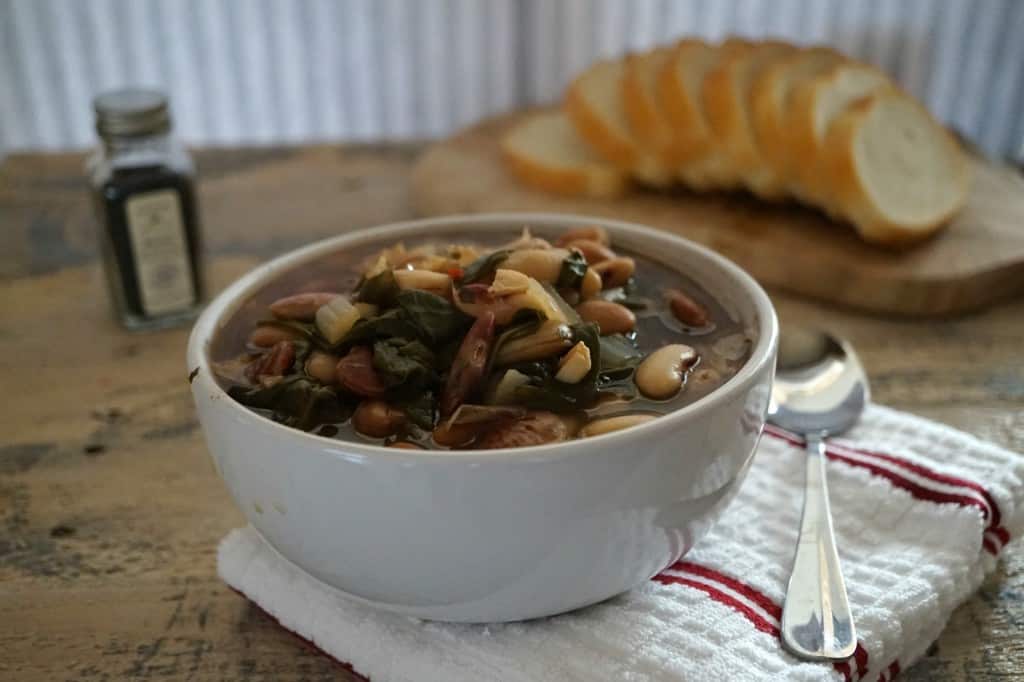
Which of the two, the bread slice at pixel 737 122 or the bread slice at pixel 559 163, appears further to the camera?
the bread slice at pixel 559 163

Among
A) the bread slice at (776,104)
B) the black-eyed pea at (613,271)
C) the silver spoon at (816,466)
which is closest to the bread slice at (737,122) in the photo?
the bread slice at (776,104)

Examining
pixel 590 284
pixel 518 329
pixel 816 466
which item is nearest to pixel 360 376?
pixel 518 329

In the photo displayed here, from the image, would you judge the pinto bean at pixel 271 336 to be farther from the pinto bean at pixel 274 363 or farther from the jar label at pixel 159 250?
the jar label at pixel 159 250

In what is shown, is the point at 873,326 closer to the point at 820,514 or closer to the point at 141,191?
the point at 820,514

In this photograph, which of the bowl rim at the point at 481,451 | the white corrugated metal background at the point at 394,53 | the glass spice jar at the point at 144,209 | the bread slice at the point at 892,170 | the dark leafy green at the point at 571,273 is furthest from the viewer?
the white corrugated metal background at the point at 394,53

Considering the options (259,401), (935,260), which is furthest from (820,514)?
(935,260)

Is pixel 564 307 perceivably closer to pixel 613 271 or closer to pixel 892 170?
pixel 613 271

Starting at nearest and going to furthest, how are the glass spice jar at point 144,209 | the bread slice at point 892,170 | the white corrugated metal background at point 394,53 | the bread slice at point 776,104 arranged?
the glass spice jar at point 144,209 < the bread slice at point 892,170 < the bread slice at point 776,104 < the white corrugated metal background at point 394,53
